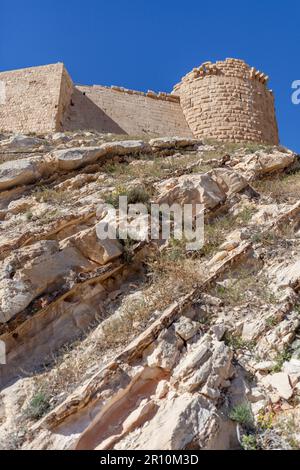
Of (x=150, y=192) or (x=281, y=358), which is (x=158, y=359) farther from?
(x=150, y=192)

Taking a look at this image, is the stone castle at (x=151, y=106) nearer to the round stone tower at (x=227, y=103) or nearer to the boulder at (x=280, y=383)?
the round stone tower at (x=227, y=103)

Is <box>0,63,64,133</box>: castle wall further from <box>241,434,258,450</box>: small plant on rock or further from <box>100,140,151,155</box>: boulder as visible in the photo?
<box>241,434,258,450</box>: small plant on rock

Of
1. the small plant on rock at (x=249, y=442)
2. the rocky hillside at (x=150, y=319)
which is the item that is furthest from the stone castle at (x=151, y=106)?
the small plant on rock at (x=249, y=442)

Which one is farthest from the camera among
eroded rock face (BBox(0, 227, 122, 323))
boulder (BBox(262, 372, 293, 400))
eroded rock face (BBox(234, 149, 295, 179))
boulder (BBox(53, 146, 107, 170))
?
boulder (BBox(53, 146, 107, 170))

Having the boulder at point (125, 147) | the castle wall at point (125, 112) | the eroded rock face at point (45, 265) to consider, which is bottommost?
the eroded rock face at point (45, 265)

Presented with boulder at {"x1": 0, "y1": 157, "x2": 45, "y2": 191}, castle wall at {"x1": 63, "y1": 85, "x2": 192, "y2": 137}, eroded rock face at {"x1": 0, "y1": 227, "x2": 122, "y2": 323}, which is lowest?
eroded rock face at {"x1": 0, "y1": 227, "x2": 122, "y2": 323}

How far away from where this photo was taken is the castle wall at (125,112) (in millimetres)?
14875

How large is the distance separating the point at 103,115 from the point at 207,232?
9.53 metres

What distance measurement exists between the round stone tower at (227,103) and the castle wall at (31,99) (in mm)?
4366

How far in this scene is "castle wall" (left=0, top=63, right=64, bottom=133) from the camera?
46.5 ft

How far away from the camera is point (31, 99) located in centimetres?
1461

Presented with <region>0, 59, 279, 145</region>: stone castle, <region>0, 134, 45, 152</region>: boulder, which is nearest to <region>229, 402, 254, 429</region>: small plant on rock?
<region>0, 134, 45, 152</region>: boulder

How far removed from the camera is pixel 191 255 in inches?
243
